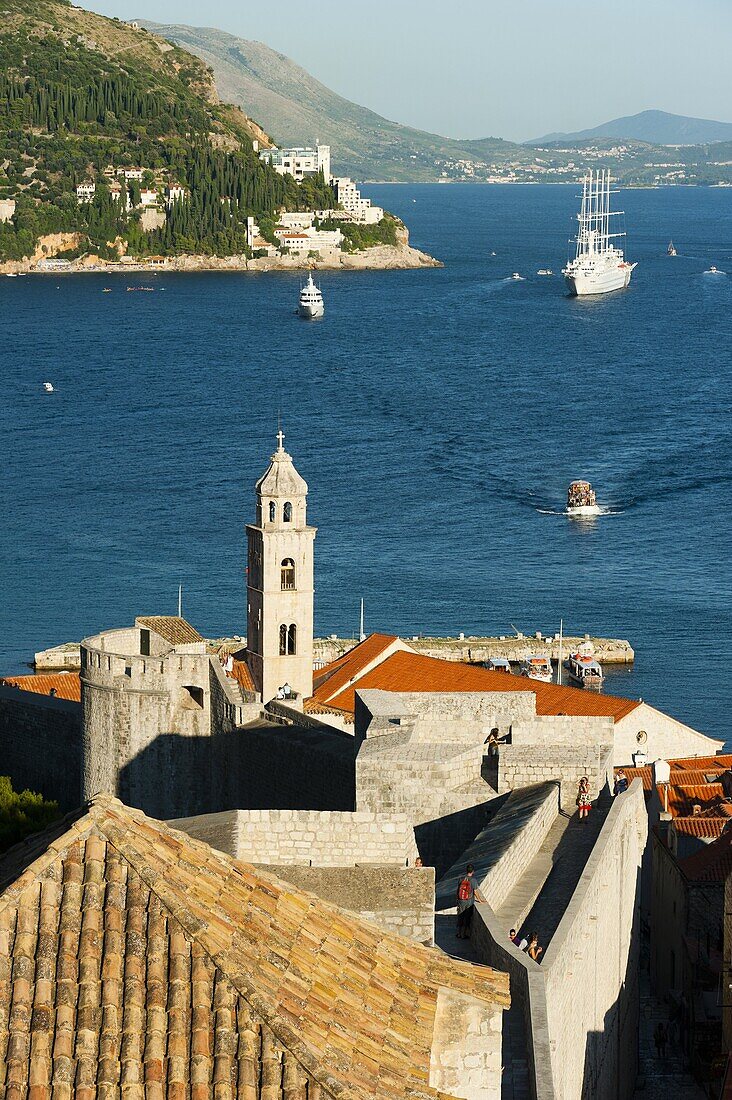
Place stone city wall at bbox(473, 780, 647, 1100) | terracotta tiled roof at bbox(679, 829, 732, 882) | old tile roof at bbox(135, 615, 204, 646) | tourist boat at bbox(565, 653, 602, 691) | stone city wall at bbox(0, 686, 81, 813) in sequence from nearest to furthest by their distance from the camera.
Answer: stone city wall at bbox(473, 780, 647, 1100), terracotta tiled roof at bbox(679, 829, 732, 882), stone city wall at bbox(0, 686, 81, 813), old tile roof at bbox(135, 615, 204, 646), tourist boat at bbox(565, 653, 602, 691)

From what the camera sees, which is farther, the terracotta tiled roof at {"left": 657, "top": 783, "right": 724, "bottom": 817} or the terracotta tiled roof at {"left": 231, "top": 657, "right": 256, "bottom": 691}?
the terracotta tiled roof at {"left": 657, "top": 783, "right": 724, "bottom": 817}

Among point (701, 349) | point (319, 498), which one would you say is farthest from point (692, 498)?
point (701, 349)

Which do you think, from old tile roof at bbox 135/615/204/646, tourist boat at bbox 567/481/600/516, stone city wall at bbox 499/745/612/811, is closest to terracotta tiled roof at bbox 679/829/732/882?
stone city wall at bbox 499/745/612/811

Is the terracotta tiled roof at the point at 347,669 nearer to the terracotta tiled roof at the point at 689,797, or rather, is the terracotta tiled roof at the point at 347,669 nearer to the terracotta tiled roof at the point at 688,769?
the terracotta tiled roof at the point at 688,769

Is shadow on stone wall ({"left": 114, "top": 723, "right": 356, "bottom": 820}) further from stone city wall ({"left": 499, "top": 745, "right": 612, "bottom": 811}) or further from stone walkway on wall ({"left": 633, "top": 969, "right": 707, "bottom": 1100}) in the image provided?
stone walkway on wall ({"left": 633, "top": 969, "right": 707, "bottom": 1100})

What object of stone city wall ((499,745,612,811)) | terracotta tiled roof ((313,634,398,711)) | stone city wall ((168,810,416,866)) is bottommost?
terracotta tiled roof ((313,634,398,711))

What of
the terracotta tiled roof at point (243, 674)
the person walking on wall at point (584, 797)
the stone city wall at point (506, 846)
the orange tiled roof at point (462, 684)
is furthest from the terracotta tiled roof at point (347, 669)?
the stone city wall at point (506, 846)

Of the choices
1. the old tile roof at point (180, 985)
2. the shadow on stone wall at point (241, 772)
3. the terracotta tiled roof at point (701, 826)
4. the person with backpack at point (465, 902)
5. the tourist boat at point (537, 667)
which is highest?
the old tile roof at point (180, 985)
